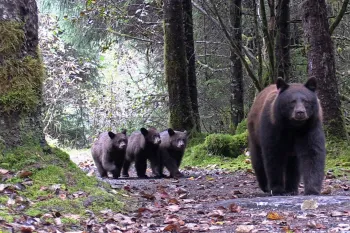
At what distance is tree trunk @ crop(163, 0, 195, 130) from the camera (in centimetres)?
1518

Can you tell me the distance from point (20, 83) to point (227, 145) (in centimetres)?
794

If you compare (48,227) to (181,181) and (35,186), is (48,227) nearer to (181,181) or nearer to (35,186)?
(35,186)

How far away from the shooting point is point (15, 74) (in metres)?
6.95

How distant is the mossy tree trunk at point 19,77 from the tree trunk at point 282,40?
24.9 ft

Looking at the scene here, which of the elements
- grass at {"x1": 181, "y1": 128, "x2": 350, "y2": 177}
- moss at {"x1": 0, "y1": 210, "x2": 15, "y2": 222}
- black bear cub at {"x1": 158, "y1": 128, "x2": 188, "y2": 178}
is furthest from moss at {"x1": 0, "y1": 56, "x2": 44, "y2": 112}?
black bear cub at {"x1": 158, "y1": 128, "x2": 188, "y2": 178}

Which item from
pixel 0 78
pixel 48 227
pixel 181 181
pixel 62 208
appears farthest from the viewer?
pixel 181 181

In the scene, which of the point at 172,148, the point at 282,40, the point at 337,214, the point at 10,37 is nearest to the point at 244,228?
the point at 337,214

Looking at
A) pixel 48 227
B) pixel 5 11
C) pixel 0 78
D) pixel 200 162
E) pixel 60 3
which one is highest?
pixel 60 3

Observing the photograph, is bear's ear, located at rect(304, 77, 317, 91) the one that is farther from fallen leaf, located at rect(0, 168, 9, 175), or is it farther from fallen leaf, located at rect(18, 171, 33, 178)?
fallen leaf, located at rect(0, 168, 9, 175)

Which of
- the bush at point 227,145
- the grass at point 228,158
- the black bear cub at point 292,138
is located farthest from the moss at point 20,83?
the bush at point 227,145

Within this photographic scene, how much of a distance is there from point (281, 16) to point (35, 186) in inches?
405

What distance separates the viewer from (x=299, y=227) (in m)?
5.32

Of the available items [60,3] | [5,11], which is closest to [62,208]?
[5,11]

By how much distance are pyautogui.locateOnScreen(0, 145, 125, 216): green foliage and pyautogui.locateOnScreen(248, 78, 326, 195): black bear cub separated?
224 cm
